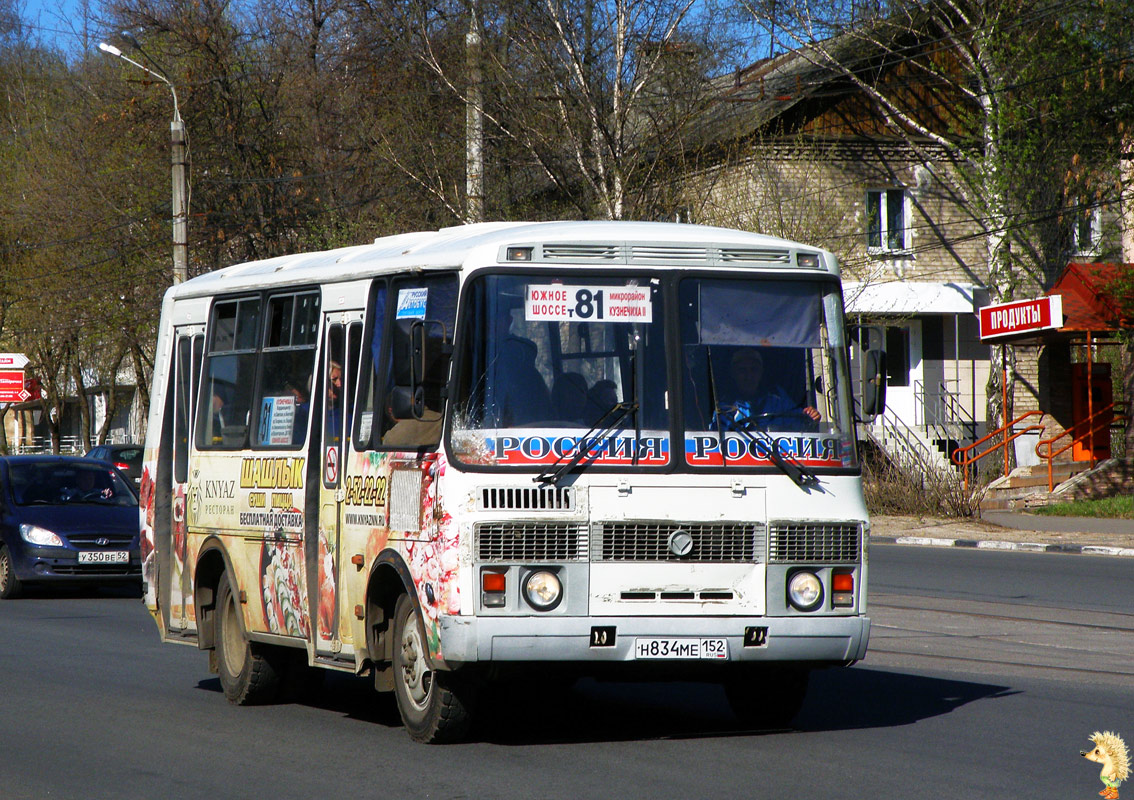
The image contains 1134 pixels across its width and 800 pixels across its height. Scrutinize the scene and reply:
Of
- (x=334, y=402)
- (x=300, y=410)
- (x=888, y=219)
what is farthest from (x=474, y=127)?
(x=334, y=402)

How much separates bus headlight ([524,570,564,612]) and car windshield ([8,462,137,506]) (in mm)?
11892

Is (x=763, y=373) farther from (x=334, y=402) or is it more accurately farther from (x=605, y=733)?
(x=334, y=402)

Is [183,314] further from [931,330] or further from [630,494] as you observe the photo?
[931,330]

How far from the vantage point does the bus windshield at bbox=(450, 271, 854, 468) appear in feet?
25.7

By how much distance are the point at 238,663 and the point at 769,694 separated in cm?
343

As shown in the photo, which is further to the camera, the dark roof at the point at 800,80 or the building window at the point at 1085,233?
the building window at the point at 1085,233

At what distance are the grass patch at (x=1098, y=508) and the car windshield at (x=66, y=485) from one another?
17.1 meters

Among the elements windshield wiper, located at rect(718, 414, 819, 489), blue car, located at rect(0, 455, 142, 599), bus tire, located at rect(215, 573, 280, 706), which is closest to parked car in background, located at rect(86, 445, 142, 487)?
blue car, located at rect(0, 455, 142, 599)

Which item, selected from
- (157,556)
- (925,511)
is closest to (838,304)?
(157,556)

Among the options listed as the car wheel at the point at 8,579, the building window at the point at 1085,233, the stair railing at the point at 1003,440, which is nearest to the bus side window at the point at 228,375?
the car wheel at the point at 8,579

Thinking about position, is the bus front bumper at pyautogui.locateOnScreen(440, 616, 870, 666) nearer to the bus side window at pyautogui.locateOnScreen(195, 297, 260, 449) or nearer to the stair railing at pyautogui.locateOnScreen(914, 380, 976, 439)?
the bus side window at pyautogui.locateOnScreen(195, 297, 260, 449)

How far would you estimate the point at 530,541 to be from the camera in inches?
303

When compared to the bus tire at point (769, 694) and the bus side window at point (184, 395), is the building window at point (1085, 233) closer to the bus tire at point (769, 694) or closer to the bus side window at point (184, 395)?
the bus side window at point (184, 395)

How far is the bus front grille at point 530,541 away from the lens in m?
7.66
